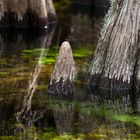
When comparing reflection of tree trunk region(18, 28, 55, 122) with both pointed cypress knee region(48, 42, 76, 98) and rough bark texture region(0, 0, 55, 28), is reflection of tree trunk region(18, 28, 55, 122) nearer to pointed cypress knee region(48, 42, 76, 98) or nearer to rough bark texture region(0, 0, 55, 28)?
pointed cypress knee region(48, 42, 76, 98)

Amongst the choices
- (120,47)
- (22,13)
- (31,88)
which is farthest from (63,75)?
(22,13)

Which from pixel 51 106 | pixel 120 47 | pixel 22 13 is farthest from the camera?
pixel 22 13

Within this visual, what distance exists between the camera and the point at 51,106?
10875 mm

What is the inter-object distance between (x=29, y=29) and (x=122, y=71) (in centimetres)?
740

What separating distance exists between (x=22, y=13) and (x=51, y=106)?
25.6 feet

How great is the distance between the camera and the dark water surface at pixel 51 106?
9.73 meters

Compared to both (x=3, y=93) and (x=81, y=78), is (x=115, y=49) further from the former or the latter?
(x=3, y=93)

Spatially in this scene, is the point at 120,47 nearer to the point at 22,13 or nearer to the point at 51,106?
the point at 51,106

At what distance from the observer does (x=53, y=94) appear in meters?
11.4

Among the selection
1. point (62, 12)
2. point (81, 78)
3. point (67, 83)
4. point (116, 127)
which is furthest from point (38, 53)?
point (62, 12)

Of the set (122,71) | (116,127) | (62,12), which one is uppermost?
(62,12)

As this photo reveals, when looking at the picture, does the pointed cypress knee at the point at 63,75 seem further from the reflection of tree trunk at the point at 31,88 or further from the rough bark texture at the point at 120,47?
A: the rough bark texture at the point at 120,47

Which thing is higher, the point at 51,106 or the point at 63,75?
the point at 63,75

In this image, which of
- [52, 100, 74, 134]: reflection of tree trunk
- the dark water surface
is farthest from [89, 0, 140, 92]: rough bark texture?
[52, 100, 74, 134]: reflection of tree trunk
